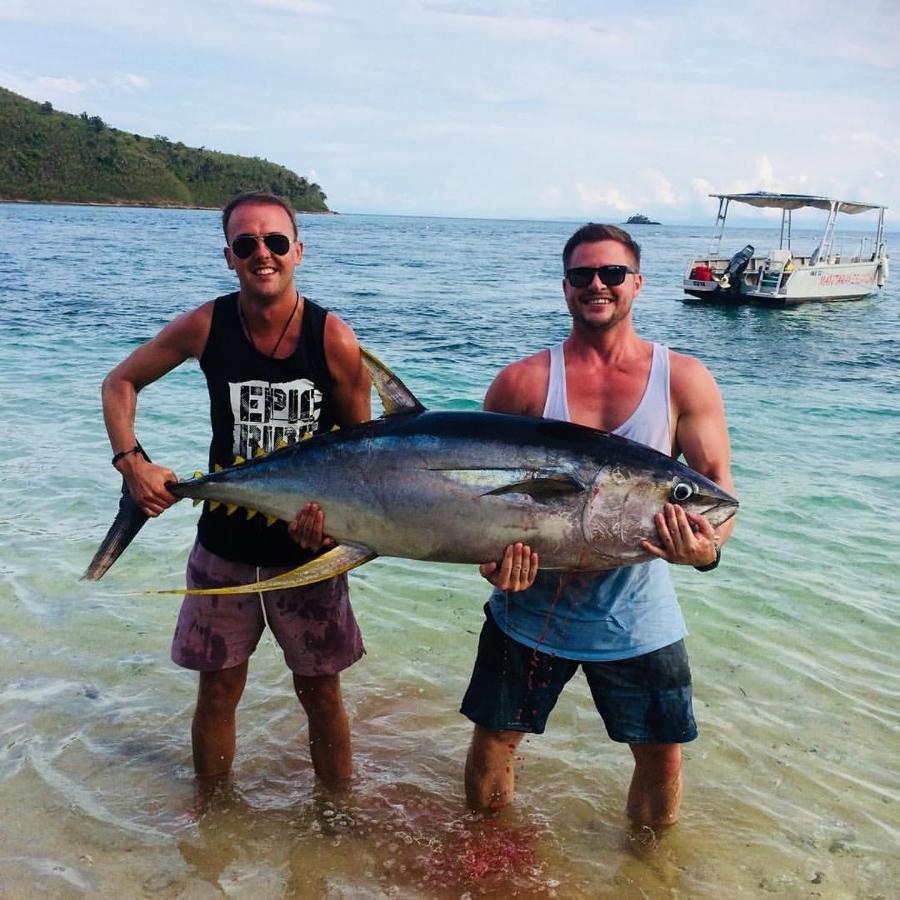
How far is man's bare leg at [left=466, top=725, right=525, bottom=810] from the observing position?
3395mm

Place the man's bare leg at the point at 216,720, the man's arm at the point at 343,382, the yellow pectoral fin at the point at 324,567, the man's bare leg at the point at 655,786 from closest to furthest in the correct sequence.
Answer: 1. the yellow pectoral fin at the point at 324,567
2. the man's arm at the point at 343,382
3. the man's bare leg at the point at 655,786
4. the man's bare leg at the point at 216,720

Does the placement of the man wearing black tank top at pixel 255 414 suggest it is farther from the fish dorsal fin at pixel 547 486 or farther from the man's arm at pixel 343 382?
the fish dorsal fin at pixel 547 486

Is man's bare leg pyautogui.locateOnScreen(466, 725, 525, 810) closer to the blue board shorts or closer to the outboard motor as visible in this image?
the blue board shorts

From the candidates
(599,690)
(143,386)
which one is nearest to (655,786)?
(599,690)

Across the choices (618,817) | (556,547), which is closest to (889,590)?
(618,817)

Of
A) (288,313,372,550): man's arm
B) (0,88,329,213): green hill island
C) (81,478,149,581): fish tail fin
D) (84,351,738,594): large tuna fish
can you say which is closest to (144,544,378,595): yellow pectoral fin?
(84,351,738,594): large tuna fish

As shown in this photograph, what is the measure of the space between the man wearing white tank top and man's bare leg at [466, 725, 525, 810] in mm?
144

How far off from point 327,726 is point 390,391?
154cm

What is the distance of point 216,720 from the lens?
3.68 meters

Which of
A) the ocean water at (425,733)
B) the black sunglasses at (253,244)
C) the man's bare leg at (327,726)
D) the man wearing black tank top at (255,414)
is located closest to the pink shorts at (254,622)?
the man wearing black tank top at (255,414)

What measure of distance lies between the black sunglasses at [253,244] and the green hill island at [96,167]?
121769mm

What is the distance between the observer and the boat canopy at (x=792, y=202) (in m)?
26.6

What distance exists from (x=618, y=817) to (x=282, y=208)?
2831mm

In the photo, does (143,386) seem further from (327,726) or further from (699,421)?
(699,421)
